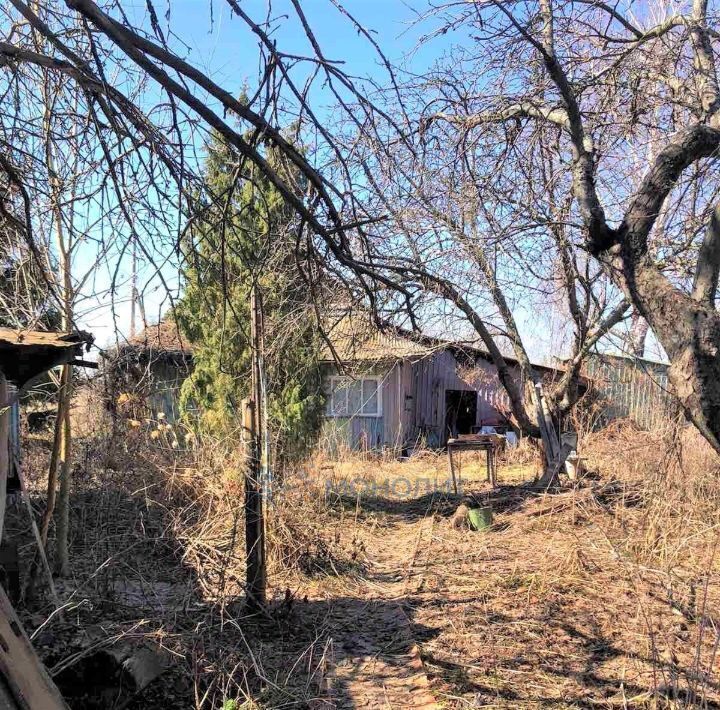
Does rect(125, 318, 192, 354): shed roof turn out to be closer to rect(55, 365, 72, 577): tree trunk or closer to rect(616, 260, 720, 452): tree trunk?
rect(55, 365, 72, 577): tree trunk

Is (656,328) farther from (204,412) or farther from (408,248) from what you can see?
(204,412)

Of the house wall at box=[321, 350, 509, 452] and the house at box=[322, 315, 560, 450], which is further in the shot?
the house wall at box=[321, 350, 509, 452]

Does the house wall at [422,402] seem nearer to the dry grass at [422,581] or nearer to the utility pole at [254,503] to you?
the dry grass at [422,581]

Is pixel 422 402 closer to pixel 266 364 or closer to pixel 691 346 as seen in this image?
pixel 266 364

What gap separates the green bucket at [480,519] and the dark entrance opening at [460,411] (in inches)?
419

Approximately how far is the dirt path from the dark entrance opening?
1167 cm

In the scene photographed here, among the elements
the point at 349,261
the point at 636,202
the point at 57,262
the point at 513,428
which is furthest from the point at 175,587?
the point at 513,428

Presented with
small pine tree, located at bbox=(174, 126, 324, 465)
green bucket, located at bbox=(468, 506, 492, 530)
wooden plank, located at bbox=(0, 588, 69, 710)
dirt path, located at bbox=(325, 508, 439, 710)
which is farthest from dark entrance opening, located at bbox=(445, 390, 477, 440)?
wooden plank, located at bbox=(0, 588, 69, 710)

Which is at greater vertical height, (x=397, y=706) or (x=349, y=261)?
(x=349, y=261)

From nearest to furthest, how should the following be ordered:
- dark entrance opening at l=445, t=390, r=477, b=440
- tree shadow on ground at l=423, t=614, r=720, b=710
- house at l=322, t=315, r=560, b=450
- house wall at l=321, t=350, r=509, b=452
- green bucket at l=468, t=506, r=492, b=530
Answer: tree shadow on ground at l=423, t=614, r=720, b=710, green bucket at l=468, t=506, r=492, b=530, house at l=322, t=315, r=560, b=450, house wall at l=321, t=350, r=509, b=452, dark entrance opening at l=445, t=390, r=477, b=440

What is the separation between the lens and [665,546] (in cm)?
566

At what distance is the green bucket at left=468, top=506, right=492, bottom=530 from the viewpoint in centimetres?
792

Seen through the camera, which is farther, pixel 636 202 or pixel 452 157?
pixel 452 157

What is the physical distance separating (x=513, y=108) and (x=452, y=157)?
2.40 feet
